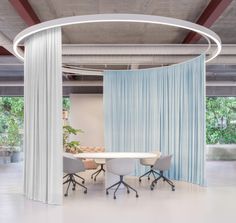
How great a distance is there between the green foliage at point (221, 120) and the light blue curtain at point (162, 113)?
5975mm

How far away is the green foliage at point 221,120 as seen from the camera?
14580 millimetres

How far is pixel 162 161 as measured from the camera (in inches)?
295

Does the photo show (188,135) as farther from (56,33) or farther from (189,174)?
(56,33)

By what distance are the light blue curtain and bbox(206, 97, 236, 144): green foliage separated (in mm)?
5975

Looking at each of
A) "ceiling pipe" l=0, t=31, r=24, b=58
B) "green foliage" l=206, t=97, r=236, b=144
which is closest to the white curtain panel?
"ceiling pipe" l=0, t=31, r=24, b=58

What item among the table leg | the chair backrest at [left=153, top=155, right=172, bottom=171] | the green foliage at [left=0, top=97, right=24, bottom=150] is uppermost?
the green foliage at [left=0, top=97, right=24, bottom=150]

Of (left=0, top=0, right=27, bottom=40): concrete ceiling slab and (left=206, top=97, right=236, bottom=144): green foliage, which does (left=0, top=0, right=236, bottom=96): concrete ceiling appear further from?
(left=206, top=97, right=236, bottom=144): green foliage

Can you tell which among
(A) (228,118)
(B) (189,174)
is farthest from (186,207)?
(A) (228,118)

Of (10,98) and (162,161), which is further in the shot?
(10,98)

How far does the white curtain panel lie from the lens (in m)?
6.04

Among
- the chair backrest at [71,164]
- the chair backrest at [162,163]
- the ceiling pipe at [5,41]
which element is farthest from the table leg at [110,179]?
the ceiling pipe at [5,41]

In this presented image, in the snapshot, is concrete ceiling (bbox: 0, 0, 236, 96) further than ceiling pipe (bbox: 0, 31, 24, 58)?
No

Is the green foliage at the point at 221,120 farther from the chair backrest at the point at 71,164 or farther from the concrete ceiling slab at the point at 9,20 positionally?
the concrete ceiling slab at the point at 9,20

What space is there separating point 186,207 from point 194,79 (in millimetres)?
3343
